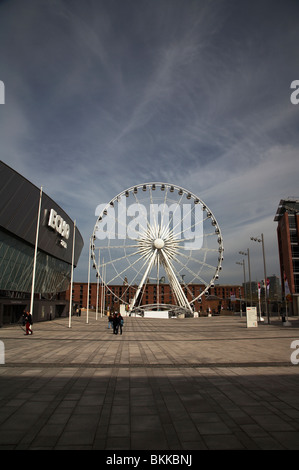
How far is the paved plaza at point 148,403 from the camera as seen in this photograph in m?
5.22

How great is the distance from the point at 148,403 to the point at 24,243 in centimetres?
2831

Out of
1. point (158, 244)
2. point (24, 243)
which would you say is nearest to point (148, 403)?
point (24, 243)

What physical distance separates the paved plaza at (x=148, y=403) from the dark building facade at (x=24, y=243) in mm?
17851

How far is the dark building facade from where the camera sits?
92.9 feet

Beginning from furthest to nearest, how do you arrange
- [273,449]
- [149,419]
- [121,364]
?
1. [121,364]
2. [149,419]
3. [273,449]

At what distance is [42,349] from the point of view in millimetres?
15336

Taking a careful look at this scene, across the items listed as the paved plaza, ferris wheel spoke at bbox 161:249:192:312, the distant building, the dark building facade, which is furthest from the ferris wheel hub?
the paved plaza

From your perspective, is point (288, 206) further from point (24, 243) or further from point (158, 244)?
point (24, 243)

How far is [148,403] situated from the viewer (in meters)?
7.21

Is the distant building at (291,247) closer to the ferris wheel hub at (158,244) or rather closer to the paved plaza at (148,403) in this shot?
the ferris wheel hub at (158,244)

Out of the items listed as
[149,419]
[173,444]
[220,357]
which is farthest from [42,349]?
[173,444]

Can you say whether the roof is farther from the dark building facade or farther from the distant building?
the dark building facade

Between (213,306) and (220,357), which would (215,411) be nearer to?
(220,357)
